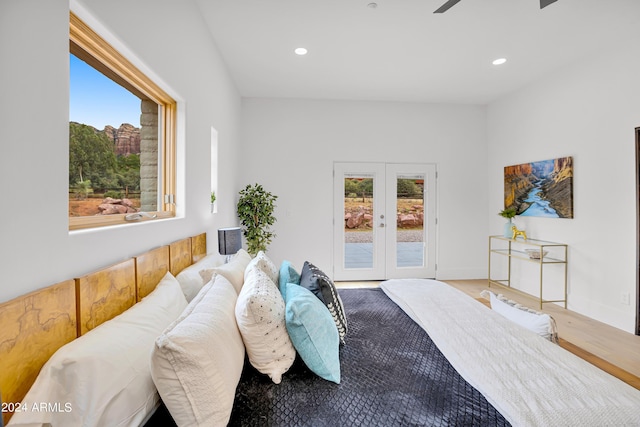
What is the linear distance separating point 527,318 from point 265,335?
150 cm

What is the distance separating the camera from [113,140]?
1.56 meters

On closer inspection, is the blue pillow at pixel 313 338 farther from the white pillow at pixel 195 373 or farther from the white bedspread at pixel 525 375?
the white bedspread at pixel 525 375

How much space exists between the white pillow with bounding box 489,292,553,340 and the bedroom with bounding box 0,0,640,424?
2110 millimetres

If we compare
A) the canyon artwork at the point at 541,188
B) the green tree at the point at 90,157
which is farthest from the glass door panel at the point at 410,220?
the green tree at the point at 90,157

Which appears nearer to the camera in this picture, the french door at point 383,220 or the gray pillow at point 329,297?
the gray pillow at point 329,297

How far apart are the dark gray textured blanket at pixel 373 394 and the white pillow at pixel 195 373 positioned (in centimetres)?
12

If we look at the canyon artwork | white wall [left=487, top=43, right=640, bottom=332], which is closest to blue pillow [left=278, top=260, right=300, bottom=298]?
white wall [left=487, top=43, right=640, bottom=332]

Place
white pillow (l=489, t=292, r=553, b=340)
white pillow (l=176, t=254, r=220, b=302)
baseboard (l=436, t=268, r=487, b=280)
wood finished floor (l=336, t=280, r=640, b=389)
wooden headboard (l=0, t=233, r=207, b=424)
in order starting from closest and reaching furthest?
wooden headboard (l=0, t=233, r=207, b=424)
white pillow (l=489, t=292, r=553, b=340)
white pillow (l=176, t=254, r=220, b=302)
wood finished floor (l=336, t=280, r=640, b=389)
baseboard (l=436, t=268, r=487, b=280)

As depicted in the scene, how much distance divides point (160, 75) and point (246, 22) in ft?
4.71

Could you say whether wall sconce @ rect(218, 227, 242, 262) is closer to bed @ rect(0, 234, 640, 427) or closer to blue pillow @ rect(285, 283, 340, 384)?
bed @ rect(0, 234, 640, 427)

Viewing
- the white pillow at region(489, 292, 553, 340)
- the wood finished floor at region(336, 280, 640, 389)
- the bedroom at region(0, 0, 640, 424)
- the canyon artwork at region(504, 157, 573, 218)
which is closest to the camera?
the bedroom at region(0, 0, 640, 424)

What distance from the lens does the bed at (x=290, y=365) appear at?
0.93 m

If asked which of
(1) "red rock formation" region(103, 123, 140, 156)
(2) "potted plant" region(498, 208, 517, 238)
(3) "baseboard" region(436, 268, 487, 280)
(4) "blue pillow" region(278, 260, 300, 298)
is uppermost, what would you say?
Result: (1) "red rock formation" region(103, 123, 140, 156)

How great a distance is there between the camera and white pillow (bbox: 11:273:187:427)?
0.84m
